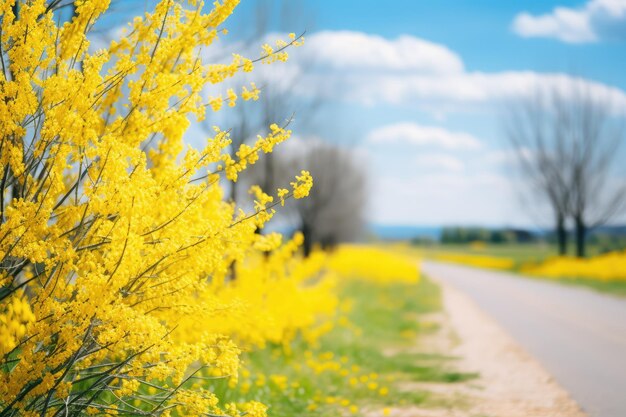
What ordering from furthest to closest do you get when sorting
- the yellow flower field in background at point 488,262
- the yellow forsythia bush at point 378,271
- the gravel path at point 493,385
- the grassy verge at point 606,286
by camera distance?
the yellow flower field in background at point 488,262
the yellow forsythia bush at point 378,271
the grassy verge at point 606,286
the gravel path at point 493,385

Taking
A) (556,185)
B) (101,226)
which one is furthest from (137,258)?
(556,185)

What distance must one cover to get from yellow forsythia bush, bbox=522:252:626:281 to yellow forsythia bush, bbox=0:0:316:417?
23298mm

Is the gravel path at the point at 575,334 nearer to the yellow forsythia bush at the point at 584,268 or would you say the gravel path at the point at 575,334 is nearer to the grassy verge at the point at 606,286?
the grassy verge at the point at 606,286

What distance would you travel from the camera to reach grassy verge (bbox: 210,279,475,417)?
6262mm

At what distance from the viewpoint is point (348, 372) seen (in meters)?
8.00

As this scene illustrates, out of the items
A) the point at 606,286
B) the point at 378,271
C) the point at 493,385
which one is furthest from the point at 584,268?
the point at 493,385

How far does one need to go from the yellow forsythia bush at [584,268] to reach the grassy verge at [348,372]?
1497 cm


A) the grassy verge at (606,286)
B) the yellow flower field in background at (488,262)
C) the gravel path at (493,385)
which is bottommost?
the yellow flower field in background at (488,262)

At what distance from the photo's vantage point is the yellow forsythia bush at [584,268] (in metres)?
25.4

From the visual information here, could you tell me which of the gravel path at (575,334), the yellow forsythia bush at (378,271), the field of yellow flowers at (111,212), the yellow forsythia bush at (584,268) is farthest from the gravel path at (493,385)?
the yellow forsythia bush at (584,268)

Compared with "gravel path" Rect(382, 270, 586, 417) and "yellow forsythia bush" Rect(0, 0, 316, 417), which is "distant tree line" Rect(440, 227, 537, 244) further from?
"yellow forsythia bush" Rect(0, 0, 316, 417)

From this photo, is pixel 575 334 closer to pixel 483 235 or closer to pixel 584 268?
pixel 584 268

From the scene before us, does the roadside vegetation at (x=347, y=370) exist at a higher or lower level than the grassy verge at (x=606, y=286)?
higher

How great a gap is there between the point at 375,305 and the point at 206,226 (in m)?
13.5
